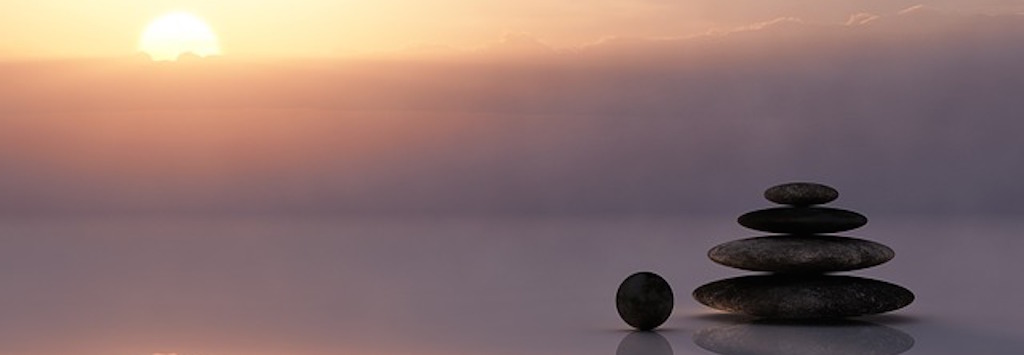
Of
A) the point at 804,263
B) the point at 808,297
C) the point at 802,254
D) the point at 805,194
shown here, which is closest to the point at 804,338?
the point at 808,297

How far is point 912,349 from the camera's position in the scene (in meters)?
14.8

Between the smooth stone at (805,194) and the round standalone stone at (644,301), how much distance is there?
1.96 metres

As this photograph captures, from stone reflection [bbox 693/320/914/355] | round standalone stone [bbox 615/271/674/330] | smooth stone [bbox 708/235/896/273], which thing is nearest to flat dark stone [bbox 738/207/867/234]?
smooth stone [bbox 708/235/896/273]

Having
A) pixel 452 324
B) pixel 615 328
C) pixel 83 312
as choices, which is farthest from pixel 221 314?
pixel 615 328

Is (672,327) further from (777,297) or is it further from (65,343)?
(65,343)

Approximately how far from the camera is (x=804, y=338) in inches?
619

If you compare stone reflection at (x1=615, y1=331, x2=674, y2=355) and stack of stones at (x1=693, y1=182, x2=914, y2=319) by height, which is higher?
stack of stones at (x1=693, y1=182, x2=914, y2=319)

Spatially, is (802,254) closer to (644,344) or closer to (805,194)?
(805,194)

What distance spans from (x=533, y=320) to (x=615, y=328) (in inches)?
47.1

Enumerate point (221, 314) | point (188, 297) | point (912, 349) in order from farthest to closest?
point (188, 297) < point (221, 314) < point (912, 349)

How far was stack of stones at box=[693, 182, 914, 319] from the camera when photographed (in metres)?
16.8

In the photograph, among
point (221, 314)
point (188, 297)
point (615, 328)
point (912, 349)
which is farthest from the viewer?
point (188, 297)

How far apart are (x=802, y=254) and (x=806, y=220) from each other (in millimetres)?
421

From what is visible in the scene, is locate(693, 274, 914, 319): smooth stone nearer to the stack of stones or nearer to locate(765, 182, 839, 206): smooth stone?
the stack of stones
